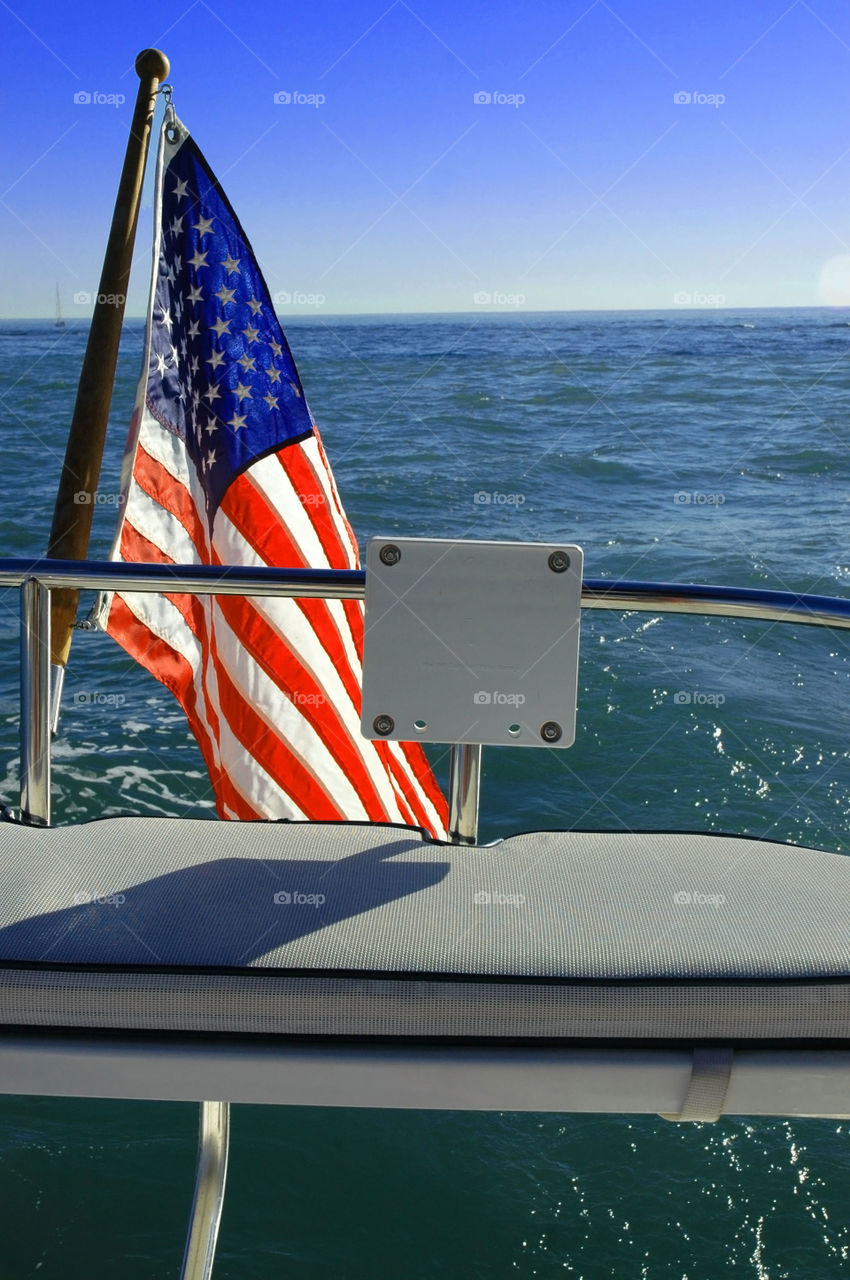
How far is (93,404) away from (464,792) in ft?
4.56

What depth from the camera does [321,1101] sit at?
1.33m

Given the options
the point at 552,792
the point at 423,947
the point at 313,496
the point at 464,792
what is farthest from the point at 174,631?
the point at 552,792

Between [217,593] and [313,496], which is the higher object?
[313,496]

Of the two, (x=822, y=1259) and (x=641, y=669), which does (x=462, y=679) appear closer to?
(x=822, y=1259)

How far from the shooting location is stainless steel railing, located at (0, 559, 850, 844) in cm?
187

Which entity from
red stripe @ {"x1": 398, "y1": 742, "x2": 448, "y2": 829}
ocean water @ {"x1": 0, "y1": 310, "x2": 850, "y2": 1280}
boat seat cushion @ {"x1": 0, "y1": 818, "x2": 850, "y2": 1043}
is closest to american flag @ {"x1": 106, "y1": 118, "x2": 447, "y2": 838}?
red stripe @ {"x1": 398, "y1": 742, "x2": 448, "y2": 829}

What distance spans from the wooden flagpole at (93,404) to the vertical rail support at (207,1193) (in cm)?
118

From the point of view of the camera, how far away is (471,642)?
1799mm

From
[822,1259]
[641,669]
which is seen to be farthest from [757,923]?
[641,669]

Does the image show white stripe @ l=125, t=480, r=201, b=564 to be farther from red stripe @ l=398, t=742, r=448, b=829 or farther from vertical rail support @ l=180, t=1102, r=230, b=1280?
vertical rail support @ l=180, t=1102, r=230, b=1280

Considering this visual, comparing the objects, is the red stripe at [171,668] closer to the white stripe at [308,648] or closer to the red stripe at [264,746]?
the red stripe at [264,746]

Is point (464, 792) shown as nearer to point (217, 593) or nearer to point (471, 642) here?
point (471, 642)

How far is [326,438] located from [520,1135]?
55.0ft

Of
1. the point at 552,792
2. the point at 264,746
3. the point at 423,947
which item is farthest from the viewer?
the point at 552,792
